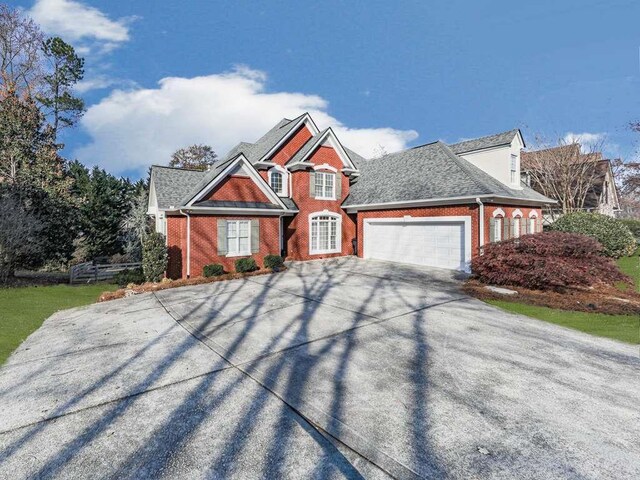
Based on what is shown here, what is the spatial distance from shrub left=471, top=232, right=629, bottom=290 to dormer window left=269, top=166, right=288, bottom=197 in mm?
12454

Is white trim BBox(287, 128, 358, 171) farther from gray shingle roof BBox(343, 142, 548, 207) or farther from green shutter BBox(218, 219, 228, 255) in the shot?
green shutter BBox(218, 219, 228, 255)

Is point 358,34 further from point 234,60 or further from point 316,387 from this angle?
point 316,387

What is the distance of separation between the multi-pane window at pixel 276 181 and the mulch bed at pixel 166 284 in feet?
21.0

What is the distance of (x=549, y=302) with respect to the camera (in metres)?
9.62

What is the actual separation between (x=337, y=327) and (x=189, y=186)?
13.8 meters

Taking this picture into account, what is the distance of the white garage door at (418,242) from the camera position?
1557cm

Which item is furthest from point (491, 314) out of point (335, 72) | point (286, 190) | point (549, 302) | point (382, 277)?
point (335, 72)

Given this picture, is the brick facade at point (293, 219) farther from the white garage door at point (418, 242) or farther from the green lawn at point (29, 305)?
the green lawn at point (29, 305)

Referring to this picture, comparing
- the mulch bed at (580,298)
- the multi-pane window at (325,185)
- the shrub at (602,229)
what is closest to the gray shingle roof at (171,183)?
the multi-pane window at (325,185)

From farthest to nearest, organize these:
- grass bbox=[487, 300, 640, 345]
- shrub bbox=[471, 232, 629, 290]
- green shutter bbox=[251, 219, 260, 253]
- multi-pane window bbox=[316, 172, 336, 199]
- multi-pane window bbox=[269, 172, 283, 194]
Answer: multi-pane window bbox=[316, 172, 336, 199], multi-pane window bbox=[269, 172, 283, 194], green shutter bbox=[251, 219, 260, 253], shrub bbox=[471, 232, 629, 290], grass bbox=[487, 300, 640, 345]

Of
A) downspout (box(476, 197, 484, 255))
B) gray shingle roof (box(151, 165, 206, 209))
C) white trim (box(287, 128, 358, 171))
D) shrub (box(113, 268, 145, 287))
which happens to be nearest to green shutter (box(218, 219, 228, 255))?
gray shingle roof (box(151, 165, 206, 209))

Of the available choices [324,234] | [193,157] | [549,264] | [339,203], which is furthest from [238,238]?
[193,157]

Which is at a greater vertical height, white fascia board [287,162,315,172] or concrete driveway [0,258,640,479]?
white fascia board [287,162,315,172]

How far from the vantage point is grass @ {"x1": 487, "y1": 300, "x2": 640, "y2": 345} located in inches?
283
